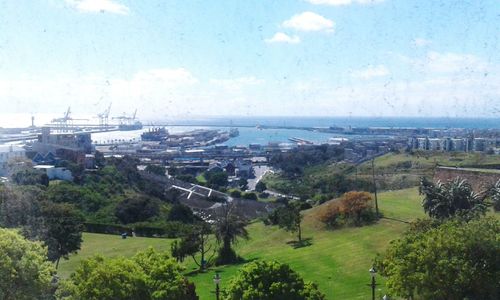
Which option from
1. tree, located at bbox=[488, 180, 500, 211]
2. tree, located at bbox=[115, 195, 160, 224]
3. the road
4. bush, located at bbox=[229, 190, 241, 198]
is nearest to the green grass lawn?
tree, located at bbox=[488, 180, 500, 211]

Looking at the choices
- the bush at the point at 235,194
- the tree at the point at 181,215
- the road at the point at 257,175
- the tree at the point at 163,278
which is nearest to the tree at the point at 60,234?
the tree at the point at 163,278

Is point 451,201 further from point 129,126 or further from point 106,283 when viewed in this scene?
point 129,126

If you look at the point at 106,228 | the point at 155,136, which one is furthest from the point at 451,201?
the point at 155,136

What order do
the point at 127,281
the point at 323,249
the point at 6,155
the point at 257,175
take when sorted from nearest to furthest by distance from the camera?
1. the point at 127,281
2. the point at 323,249
3. the point at 6,155
4. the point at 257,175

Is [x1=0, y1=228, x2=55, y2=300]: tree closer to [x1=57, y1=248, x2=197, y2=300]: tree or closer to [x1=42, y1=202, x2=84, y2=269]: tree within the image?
[x1=57, y1=248, x2=197, y2=300]: tree

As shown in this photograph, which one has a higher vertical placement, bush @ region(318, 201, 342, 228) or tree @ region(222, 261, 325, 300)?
tree @ region(222, 261, 325, 300)

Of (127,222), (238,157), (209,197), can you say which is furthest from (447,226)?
(238,157)

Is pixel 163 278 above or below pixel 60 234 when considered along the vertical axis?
above
